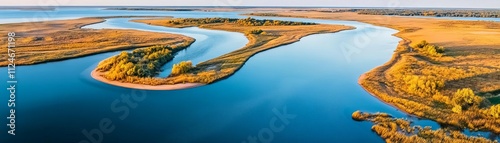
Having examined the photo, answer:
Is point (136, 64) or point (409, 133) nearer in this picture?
point (409, 133)

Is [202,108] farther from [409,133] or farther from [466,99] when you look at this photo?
[466,99]

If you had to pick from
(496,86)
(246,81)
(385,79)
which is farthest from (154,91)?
(496,86)

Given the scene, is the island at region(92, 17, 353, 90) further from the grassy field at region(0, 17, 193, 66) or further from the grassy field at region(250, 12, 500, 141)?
the grassy field at region(250, 12, 500, 141)

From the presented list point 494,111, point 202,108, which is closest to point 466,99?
point 494,111

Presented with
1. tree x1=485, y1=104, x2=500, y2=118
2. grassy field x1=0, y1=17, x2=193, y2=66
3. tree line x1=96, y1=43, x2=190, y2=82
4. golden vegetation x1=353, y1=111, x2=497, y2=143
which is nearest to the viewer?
golden vegetation x1=353, y1=111, x2=497, y2=143

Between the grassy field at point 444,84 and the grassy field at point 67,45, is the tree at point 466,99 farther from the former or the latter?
the grassy field at point 67,45

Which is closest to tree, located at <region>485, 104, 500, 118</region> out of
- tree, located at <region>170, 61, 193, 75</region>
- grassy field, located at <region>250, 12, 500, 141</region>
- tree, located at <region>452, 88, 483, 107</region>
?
grassy field, located at <region>250, 12, 500, 141</region>
